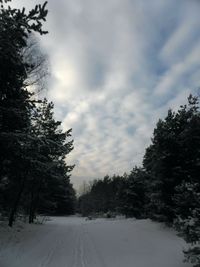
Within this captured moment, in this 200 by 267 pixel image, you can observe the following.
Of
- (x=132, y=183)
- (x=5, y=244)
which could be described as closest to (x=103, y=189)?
(x=132, y=183)

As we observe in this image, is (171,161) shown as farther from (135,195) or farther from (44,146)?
(135,195)

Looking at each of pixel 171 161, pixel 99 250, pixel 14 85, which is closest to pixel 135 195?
pixel 171 161

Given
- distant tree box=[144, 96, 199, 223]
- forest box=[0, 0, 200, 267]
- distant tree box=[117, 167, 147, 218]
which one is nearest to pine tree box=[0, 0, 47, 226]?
forest box=[0, 0, 200, 267]

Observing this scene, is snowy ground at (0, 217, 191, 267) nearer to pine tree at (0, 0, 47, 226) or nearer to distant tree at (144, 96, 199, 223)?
distant tree at (144, 96, 199, 223)

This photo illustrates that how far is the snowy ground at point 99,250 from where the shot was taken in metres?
13.8

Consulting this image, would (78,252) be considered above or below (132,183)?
below

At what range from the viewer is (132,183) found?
42.2 m

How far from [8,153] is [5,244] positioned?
4.00 metres

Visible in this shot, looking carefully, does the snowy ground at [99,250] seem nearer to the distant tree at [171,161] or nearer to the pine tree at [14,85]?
the distant tree at [171,161]

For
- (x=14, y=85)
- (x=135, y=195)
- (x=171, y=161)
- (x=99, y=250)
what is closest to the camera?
(x=14, y=85)

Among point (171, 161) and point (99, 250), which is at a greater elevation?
point (171, 161)

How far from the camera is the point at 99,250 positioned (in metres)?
17.3

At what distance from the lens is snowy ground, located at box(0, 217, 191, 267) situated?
13.8m

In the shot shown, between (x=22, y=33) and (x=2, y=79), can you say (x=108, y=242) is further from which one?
(x=22, y=33)
